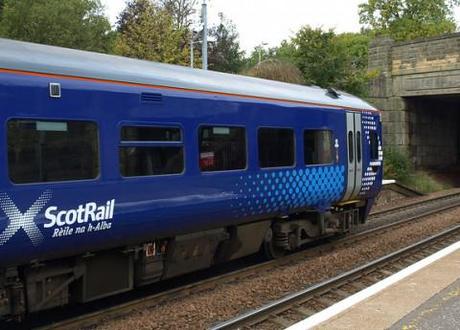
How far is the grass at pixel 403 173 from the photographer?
2519cm

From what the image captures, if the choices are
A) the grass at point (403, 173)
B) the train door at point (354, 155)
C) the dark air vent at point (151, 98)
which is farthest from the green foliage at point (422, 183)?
the dark air vent at point (151, 98)

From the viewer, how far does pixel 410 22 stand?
168 feet

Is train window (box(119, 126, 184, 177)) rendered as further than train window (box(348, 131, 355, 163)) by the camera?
No

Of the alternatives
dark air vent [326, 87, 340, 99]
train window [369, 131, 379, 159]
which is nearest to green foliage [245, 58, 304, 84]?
train window [369, 131, 379, 159]

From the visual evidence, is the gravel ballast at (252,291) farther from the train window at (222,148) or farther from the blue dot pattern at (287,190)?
the train window at (222,148)

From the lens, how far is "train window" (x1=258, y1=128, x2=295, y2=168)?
8906mm

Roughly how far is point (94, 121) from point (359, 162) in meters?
6.81

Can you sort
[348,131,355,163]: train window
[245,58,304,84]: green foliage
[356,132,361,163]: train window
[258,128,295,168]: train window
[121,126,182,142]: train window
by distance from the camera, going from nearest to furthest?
[121,126,182,142]: train window
[258,128,295,168]: train window
[348,131,355,163]: train window
[356,132,361,163]: train window
[245,58,304,84]: green foliage

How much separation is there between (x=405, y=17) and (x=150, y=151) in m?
50.3

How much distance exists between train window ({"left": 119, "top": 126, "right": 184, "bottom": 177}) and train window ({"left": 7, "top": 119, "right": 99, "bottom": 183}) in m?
0.43

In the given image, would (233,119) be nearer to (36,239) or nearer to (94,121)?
(94,121)

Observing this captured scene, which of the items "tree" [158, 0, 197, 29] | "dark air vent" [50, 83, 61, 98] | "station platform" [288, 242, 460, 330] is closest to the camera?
"station platform" [288, 242, 460, 330]

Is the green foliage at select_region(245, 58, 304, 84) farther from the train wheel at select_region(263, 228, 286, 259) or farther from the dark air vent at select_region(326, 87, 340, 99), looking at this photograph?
the train wheel at select_region(263, 228, 286, 259)

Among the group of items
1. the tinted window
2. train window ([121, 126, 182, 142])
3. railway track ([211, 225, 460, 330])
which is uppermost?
train window ([121, 126, 182, 142])
